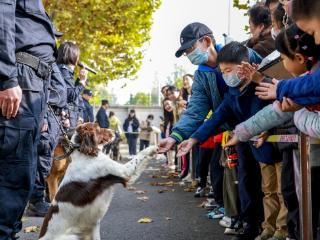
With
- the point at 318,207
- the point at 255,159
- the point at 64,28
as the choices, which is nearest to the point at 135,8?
the point at 64,28

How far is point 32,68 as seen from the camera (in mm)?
3824

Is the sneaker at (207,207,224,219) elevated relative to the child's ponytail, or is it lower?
lower

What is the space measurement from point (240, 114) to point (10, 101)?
2.14 m

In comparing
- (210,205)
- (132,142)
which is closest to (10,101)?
(210,205)

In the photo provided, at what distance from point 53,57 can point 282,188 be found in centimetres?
→ 219

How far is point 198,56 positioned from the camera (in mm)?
5180

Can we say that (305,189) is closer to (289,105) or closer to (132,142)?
(289,105)

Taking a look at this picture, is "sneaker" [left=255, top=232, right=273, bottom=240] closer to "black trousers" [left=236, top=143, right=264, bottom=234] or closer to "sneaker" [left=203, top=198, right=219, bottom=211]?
"black trousers" [left=236, top=143, right=264, bottom=234]

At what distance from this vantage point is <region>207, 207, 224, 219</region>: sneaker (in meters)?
6.57

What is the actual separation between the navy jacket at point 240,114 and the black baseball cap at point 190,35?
738 mm

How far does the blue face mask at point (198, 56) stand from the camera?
5.16 meters

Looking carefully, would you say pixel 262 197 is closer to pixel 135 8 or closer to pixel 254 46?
pixel 254 46

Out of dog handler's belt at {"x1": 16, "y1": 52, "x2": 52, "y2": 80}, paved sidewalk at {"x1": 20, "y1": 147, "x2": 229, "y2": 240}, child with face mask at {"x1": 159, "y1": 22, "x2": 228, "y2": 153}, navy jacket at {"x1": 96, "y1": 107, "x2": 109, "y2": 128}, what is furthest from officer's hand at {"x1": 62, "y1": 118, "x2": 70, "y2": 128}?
navy jacket at {"x1": 96, "y1": 107, "x2": 109, "y2": 128}

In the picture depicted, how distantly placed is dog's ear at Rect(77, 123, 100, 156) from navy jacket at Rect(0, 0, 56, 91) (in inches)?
50.3
